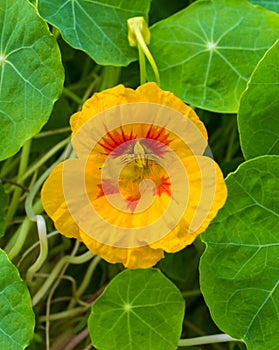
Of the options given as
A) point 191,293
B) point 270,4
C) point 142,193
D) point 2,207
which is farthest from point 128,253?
point 270,4

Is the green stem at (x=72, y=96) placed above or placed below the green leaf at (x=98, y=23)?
below

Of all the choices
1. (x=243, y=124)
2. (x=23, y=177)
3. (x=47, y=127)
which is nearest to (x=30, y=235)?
(x=23, y=177)

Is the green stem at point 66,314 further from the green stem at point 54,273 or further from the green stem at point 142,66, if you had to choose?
the green stem at point 142,66

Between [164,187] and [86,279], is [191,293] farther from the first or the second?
[164,187]

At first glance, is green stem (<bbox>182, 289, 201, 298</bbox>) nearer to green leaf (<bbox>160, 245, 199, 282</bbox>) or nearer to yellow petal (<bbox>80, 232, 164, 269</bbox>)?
green leaf (<bbox>160, 245, 199, 282</bbox>)

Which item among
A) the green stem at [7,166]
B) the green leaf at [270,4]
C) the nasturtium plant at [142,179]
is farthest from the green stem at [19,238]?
the green leaf at [270,4]

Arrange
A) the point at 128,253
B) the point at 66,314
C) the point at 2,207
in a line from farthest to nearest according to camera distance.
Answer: the point at 66,314 < the point at 2,207 < the point at 128,253

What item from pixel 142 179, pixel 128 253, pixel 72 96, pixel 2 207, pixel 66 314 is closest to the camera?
pixel 128 253

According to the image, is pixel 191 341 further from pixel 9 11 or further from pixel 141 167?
pixel 9 11
